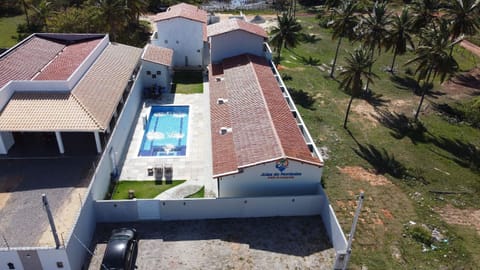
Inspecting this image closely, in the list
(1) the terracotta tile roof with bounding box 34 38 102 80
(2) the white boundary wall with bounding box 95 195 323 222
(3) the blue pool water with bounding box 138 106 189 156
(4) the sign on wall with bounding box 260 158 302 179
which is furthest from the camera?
(3) the blue pool water with bounding box 138 106 189 156

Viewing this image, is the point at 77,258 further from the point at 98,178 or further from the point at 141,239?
the point at 98,178

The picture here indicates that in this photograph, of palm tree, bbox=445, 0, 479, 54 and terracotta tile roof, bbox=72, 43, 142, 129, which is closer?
terracotta tile roof, bbox=72, 43, 142, 129

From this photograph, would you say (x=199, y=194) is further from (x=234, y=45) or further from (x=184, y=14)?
(x=184, y=14)

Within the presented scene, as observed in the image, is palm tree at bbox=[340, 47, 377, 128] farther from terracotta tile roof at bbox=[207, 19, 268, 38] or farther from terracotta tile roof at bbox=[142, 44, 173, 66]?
terracotta tile roof at bbox=[142, 44, 173, 66]

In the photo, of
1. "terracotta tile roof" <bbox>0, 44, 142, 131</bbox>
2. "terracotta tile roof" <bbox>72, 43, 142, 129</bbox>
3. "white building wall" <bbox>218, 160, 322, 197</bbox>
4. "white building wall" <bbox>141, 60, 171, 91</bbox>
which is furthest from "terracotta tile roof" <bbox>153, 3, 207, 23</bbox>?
"white building wall" <bbox>218, 160, 322, 197</bbox>

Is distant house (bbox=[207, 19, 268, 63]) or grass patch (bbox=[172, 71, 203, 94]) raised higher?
distant house (bbox=[207, 19, 268, 63])

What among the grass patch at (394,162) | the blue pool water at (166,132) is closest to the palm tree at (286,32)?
the grass patch at (394,162)
